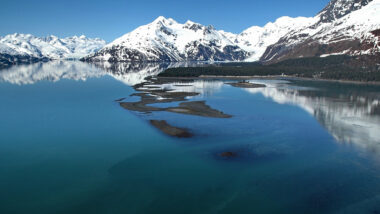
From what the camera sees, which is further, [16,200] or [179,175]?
[179,175]

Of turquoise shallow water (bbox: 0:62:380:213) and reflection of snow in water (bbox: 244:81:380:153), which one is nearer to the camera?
turquoise shallow water (bbox: 0:62:380:213)

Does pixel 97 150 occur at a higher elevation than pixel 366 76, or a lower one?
lower

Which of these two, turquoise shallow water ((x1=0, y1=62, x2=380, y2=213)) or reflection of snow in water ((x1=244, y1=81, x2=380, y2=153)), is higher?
reflection of snow in water ((x1=244, y1=81, x2=380, y2=153))

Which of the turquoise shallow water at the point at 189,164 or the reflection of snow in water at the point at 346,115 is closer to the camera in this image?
the turquoise shallow water at the point at 189,164

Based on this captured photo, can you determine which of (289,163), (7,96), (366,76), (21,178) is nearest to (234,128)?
(289,163)

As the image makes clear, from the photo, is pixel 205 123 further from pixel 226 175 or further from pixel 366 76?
pixel 366 76
